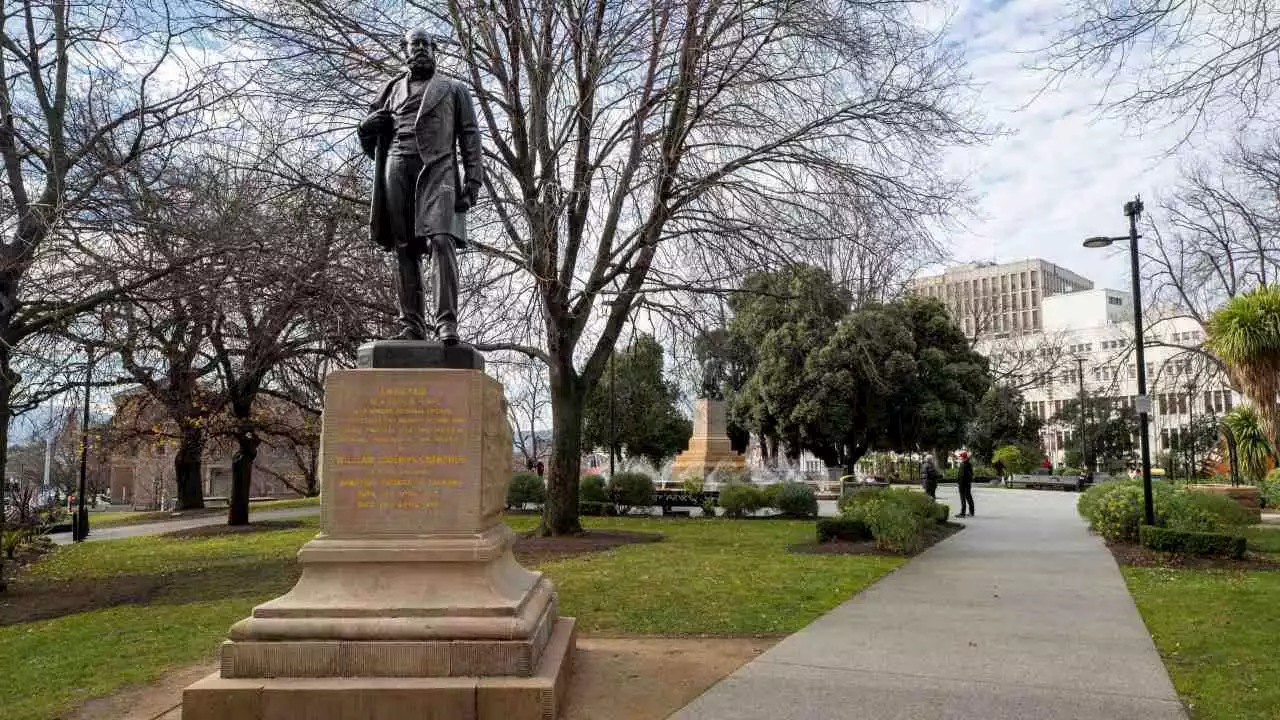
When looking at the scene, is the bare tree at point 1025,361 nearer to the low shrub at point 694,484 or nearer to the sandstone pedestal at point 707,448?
the sandstone pedestal at point 707,448

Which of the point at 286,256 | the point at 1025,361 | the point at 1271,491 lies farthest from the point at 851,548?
the point at 1025,361

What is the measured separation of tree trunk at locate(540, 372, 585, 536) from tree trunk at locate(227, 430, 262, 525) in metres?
9.25

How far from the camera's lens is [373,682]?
16.1 ft

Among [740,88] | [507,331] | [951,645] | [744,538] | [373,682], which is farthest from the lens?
[744,538]

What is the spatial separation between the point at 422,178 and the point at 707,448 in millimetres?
27388

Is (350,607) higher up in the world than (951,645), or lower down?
higher up

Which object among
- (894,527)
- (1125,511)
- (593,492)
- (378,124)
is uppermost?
(378,124)

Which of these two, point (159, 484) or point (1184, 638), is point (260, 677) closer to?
point (1184, 638)

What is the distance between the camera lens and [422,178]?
6.13 meters

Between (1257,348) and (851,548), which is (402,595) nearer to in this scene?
(851,548)

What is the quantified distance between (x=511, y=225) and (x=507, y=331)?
7.75 ft

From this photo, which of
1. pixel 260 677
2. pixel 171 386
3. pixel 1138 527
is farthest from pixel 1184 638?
pixel 171 386

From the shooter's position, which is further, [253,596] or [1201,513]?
[1201,513]

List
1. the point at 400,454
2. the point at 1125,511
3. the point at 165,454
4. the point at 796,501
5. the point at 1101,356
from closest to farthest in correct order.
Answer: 1. the point at 400,454
2. the point at 1125,511
3. the point at 796,501
4. the point at 165,454
5. the point at 1101,356
